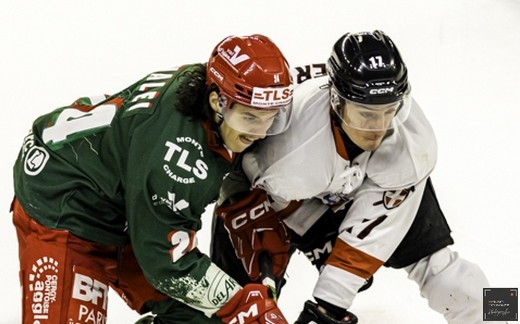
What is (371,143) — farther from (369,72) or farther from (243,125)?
(243,125)

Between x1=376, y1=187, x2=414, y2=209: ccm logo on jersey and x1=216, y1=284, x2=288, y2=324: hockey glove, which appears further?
x1=376, y1=187, x2=414, y2=209: ccm logo on jersey

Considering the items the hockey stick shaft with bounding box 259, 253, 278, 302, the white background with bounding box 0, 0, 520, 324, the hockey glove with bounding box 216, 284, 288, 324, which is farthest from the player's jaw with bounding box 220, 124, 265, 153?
the white background with bounding box 0, 0, 520, 324

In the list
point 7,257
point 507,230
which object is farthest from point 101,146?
point 507,230

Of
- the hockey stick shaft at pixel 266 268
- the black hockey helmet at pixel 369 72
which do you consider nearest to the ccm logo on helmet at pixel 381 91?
the black hockey helmet at pixel 369 72

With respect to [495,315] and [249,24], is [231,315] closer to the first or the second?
[495,315]

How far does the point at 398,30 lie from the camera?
5.29 m

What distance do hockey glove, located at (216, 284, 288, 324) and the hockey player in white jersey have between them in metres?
0.20

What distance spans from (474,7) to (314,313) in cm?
265

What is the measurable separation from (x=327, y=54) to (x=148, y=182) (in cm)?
213

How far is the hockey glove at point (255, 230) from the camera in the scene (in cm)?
353

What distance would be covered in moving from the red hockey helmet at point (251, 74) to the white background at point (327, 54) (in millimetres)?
1125

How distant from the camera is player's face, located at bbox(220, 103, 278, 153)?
3.08 metres

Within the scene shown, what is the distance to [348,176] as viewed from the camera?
332 centimetres

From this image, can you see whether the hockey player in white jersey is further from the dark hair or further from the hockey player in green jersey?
the dark hair
